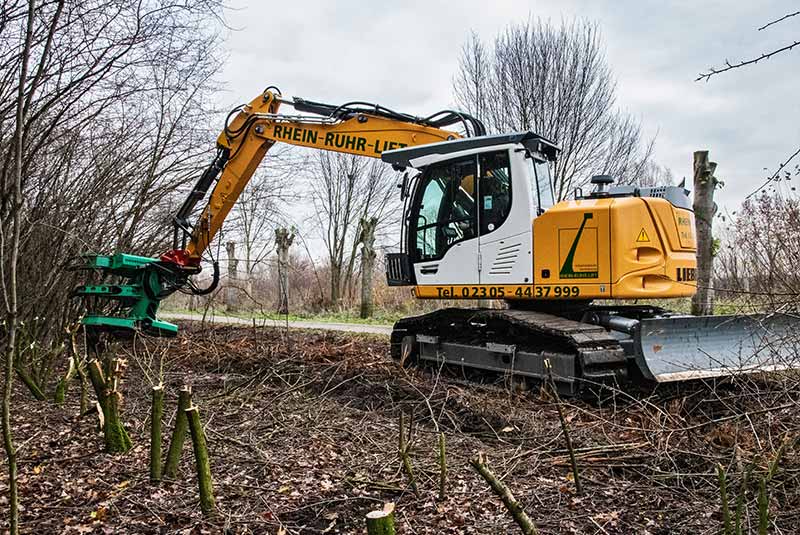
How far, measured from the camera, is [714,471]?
3969 mm

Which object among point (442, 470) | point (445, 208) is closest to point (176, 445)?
point (442, 470)

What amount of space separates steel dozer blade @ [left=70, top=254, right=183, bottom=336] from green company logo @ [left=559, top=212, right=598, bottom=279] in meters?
4.94

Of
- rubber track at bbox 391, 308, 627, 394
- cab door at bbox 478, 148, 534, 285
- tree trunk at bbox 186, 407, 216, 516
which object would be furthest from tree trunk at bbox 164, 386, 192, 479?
cab door at bbox 478, 148, 534, 285

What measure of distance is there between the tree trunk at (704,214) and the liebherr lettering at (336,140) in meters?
4.37

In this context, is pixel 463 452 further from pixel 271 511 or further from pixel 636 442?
pixel 271 511

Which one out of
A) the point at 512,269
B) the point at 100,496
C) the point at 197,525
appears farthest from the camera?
the point at 512,269

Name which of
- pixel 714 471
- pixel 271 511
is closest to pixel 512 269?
pixel 714 471

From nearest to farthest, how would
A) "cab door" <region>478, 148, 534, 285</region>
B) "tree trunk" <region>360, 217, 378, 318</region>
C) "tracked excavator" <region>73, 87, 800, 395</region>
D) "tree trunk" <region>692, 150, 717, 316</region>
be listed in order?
"tracked excavator" <region>73, 87, 800, 395</region> < "cab door" <region>478, 148, 534, 285</region> < "tree trunk" <region>692, 150, 717, 316</region> < "tree trunk" <region>360, 217, 378, 318</region>

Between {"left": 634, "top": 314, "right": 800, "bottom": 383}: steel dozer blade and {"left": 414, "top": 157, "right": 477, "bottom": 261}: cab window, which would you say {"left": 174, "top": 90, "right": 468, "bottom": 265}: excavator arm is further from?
{"left": 634, "top": 314, "right": 800, "bottom": 383}: steel dozer blade

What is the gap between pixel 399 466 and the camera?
4.29 m

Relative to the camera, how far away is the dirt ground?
359 cm

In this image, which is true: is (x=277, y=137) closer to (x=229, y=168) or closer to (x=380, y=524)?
(x=229, y=168)

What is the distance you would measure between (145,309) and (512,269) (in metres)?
4.67

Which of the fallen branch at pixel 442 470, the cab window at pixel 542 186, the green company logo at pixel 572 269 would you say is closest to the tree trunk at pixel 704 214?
the cab window at pixel 542 186
